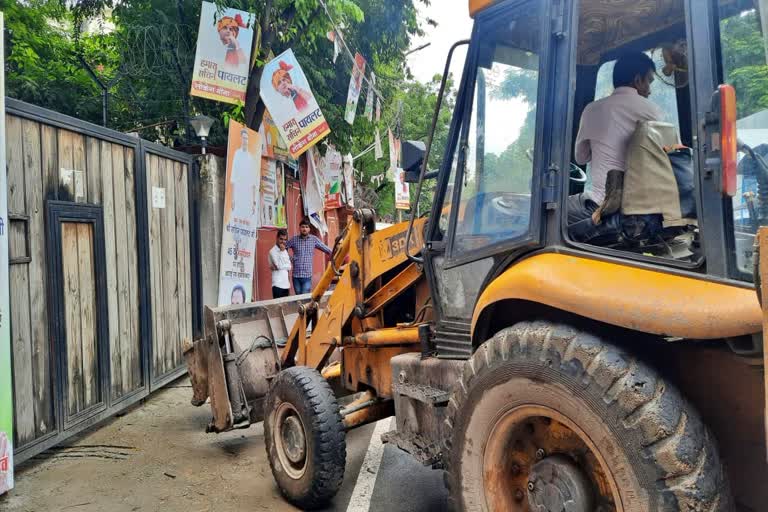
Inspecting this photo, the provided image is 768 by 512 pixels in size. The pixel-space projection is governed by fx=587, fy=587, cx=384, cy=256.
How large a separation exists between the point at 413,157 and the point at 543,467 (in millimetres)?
1724

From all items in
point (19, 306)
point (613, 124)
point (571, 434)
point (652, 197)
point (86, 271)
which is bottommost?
point (571, 434)

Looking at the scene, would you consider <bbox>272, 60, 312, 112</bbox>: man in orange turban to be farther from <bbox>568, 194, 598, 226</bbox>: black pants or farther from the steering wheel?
<bbox>568, 194, 598, 226</bbox>: black pants

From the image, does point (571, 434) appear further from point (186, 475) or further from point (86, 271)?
point (86, 271)

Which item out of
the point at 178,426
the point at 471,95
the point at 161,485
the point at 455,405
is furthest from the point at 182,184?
the point at 455,405

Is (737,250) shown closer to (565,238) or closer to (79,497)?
(565,238)

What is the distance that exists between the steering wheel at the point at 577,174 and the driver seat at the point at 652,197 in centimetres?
60

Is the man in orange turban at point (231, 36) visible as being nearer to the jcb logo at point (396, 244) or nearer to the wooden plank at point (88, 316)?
the wooden plank at point (88, 316)

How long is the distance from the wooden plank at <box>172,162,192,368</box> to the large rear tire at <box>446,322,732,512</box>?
17.5 ft

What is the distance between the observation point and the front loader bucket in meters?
4.60

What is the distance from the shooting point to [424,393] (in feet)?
10.1

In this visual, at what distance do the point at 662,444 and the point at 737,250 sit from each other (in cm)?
66

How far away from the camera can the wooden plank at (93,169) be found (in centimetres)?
532

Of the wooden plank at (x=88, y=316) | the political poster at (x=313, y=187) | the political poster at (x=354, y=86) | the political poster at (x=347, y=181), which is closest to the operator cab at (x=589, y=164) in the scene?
the wooden plank at (x=88, y=316)

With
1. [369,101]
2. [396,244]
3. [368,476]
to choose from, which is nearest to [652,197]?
[396,244]
